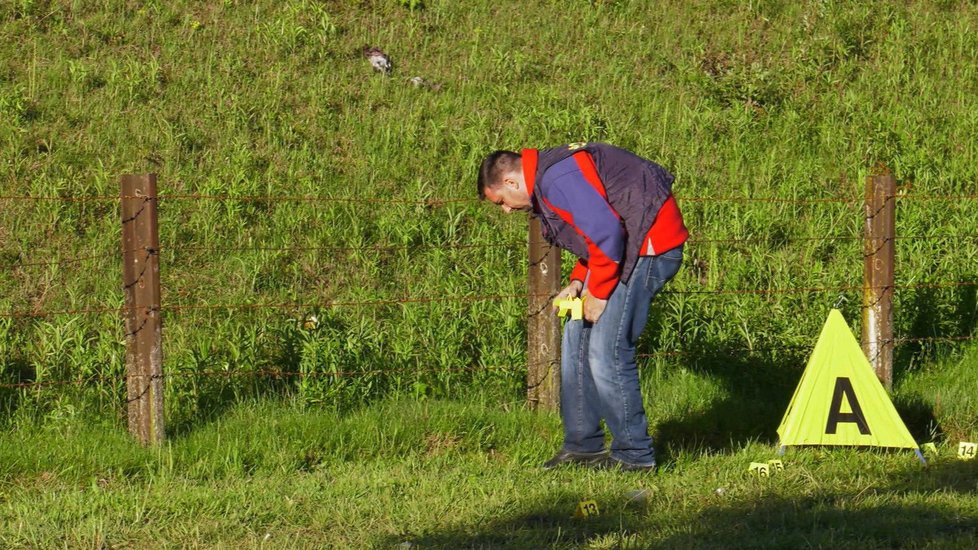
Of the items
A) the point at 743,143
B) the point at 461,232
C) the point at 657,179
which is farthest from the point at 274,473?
the point at 743,143

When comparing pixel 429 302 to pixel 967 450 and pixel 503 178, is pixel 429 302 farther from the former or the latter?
pixel 967 450

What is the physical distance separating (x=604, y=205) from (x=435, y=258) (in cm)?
342

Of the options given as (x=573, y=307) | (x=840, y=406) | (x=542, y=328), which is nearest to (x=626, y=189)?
(x=573, y=307)

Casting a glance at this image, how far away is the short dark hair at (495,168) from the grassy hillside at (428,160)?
6.36 ft

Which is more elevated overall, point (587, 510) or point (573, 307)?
point (573, 307)

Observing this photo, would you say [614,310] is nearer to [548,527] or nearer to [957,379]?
[548,527]

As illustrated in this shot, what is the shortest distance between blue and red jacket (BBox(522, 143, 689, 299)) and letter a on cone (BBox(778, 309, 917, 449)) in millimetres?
1182

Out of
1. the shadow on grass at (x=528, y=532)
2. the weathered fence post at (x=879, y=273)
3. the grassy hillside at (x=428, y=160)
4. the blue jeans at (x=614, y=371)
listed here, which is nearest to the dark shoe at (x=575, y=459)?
the blue jeans at (x=614, y=371)

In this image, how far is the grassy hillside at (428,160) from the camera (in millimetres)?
7629

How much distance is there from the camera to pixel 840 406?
20.6 feet

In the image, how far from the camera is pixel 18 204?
9.14 m

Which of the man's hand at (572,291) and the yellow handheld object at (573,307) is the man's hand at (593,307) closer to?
the yellow handheld object at (573,307)

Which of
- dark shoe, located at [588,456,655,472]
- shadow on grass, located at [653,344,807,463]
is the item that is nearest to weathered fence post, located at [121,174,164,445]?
dark shoe, located at [588,456,655,472]

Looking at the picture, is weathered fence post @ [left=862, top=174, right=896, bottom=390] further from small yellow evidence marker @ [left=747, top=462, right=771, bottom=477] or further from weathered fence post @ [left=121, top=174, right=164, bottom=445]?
weathered fence post @ [left=121, top=174, right=164, bottom=445]
